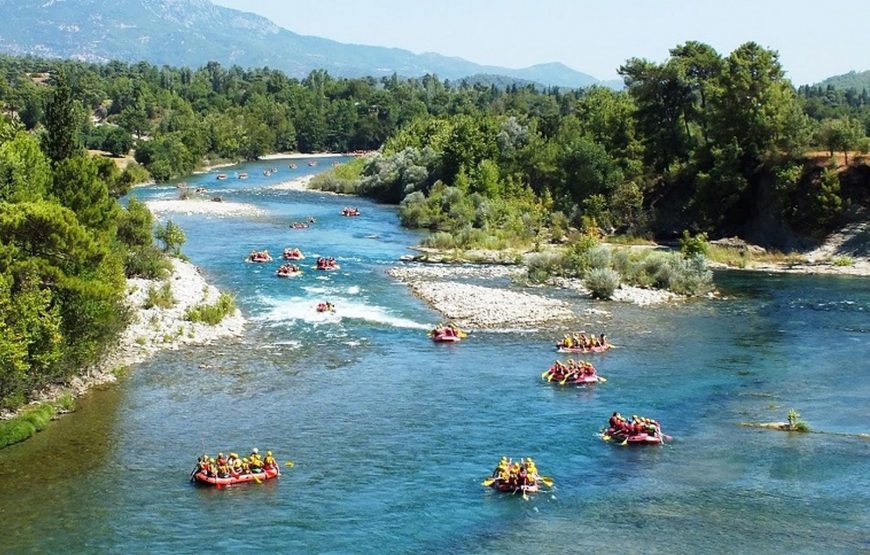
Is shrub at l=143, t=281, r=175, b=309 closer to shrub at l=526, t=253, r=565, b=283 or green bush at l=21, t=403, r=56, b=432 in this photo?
green bush at l=21, t=403, r=56, b=432

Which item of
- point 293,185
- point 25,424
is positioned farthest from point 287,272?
point 293,185

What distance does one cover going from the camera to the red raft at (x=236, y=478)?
39.4 metres

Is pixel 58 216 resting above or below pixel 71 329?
above

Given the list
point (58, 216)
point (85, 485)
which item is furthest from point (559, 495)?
point (58, 216)

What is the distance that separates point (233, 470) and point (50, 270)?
13363 mm

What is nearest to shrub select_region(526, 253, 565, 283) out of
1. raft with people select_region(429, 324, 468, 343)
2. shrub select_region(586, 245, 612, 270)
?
shrub select_region(586, 245, 612, 270)

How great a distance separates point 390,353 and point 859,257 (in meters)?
51.7

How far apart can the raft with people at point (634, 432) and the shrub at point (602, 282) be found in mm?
30277

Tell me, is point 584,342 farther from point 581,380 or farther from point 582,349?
point 581,380

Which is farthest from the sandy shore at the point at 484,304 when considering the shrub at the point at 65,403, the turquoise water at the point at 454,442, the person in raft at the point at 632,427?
the shrub at the point at 65,403

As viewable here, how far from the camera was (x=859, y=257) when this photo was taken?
9044 cm

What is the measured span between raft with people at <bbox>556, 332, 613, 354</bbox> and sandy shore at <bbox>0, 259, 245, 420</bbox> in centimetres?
1994

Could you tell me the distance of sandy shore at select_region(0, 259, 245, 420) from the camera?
51531mm

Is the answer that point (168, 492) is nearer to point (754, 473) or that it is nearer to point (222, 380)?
point (222, 380)
